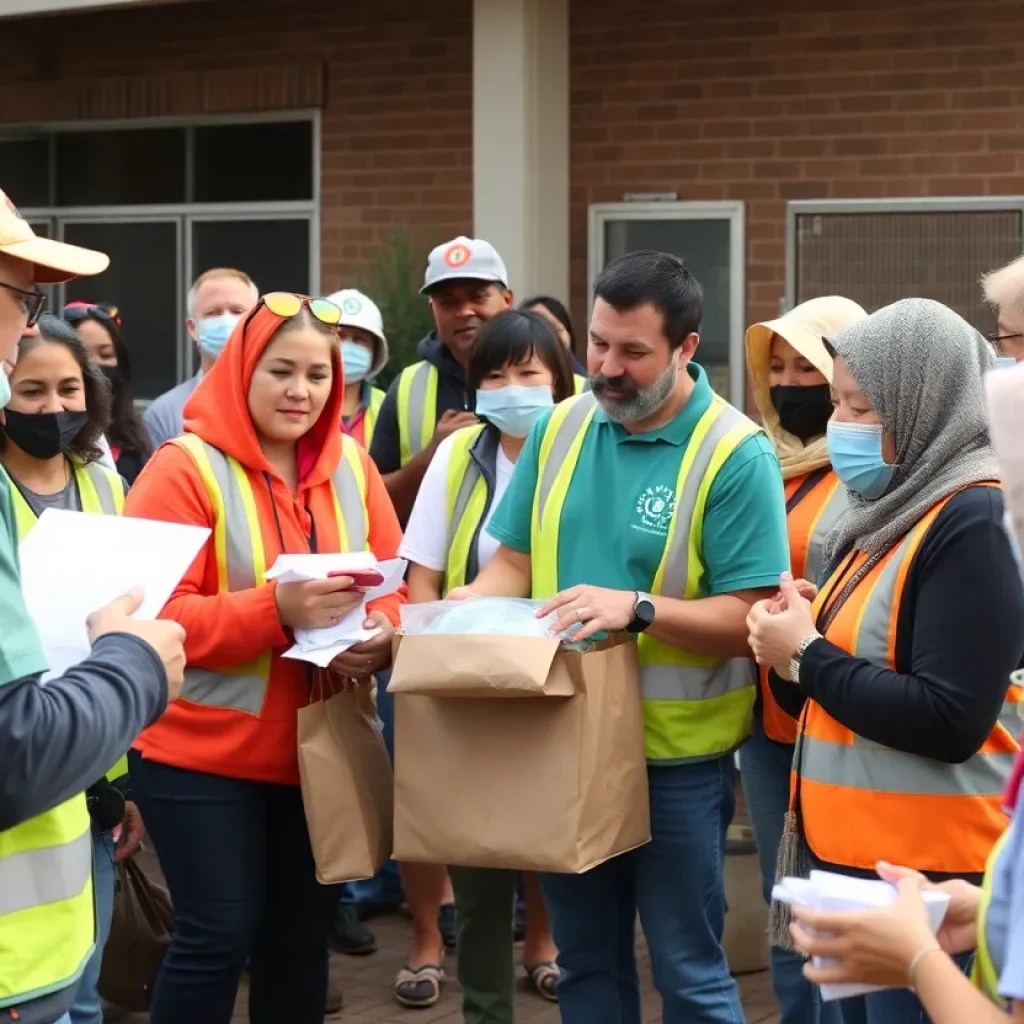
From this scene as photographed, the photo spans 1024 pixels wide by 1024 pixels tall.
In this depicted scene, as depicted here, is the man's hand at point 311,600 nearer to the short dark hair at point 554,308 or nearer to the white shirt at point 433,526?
the white shirt at point 433,526

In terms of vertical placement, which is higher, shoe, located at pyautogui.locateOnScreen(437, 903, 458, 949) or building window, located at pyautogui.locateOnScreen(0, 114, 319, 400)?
building window, located at pyautogui.locateOnScreen(0, 114, 319, 400)

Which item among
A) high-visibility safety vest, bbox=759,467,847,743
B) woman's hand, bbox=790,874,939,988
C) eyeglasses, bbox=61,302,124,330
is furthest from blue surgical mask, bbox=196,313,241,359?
woman's hand, bbox=790,874,939,988

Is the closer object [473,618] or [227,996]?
[473,618]

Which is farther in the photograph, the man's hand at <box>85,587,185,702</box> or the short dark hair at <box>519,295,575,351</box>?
the short dark hair at <box>519,295,575,351</box>

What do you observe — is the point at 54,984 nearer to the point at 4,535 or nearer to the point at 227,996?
the point at 4,535

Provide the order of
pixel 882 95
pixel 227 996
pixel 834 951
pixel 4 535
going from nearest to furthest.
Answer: pixel 834 951 → pixel 4 535 → pixel 227 996 → pixel 882 95

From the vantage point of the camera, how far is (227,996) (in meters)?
4.00

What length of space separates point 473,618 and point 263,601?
50 cm

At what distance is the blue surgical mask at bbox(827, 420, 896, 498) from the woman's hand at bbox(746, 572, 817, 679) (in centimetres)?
24

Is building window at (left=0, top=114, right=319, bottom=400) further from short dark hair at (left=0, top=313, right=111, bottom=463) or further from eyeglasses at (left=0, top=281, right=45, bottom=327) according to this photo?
eyeglasses at (left=0, top=281, right=45, bottom=327)

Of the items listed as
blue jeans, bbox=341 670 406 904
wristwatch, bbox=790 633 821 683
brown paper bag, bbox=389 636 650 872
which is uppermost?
wristwatch, bbox=790 633 821 683

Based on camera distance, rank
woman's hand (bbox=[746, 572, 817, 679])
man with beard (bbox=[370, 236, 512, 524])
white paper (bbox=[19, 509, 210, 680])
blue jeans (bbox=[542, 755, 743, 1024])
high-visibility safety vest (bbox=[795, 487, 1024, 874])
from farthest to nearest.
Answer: man with beard (bbox=[370, 236, 512, 524]) → blue jeans (bbox=[542, 755, 743, 1024]) → woman's hand (bbox=[746, 572, 817, 679]) → high-visibility safety vest (bbox=[795, 487, 1024, 874]) → white paper (bbox=[19, 509, 210, 680])

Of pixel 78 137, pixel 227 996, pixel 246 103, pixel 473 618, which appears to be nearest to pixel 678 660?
pixel 473 618

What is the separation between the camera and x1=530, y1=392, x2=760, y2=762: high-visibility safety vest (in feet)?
12.7
